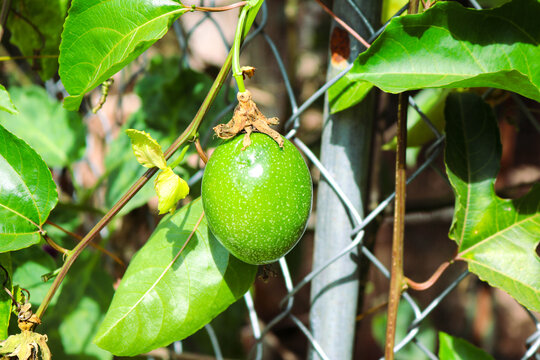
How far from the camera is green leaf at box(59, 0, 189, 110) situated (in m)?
0.54

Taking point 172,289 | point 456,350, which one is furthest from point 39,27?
point 456,350

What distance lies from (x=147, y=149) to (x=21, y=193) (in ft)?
0.61

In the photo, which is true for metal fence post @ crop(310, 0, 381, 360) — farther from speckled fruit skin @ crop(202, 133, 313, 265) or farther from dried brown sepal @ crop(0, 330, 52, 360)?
dried brown sepal @ crop(0, 330, 52, 360)

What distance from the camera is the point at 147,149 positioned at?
1.72ft

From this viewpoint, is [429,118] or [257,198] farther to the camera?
[429,118]

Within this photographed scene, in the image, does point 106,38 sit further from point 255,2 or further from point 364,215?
point 364,215

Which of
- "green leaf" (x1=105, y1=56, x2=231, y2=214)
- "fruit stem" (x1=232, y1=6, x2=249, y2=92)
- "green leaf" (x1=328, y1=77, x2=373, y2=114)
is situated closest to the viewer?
"fruit stem" (x1=232, y1=6, x2=249, y2=92)

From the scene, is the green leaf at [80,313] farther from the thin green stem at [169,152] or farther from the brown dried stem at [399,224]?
the brown dried stem at [399,224]

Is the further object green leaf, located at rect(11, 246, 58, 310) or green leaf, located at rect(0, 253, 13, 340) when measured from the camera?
green leaf, located at rect(11, 246, 58, 310)

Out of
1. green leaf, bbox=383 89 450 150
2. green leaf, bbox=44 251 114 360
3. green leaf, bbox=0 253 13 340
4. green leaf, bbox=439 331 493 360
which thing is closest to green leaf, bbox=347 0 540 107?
green leaf, bbox=383 89 450 150

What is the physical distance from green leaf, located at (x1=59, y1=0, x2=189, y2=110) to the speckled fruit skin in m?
0.16

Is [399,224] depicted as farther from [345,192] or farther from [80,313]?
[80,313]

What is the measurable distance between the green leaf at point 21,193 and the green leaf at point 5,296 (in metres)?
0.05

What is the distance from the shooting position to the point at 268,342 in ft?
5.34
